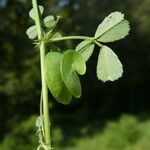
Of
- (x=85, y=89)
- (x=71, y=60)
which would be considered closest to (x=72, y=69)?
(x=71, y=60)

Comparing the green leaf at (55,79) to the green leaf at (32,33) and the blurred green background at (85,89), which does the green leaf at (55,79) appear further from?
the blurred green background at (85,89)

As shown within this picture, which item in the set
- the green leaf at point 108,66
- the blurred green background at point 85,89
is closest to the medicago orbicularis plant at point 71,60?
the green leaf at point 108,66

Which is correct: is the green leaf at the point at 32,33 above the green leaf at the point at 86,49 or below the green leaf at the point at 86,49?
above

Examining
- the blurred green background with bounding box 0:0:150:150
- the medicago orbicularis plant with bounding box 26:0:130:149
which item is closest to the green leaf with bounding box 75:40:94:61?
the medicago orbicularis plant with bounding box 26:0:130:149

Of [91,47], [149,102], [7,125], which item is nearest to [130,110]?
[149,102]

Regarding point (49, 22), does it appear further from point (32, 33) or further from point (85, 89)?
point (85, 89)
